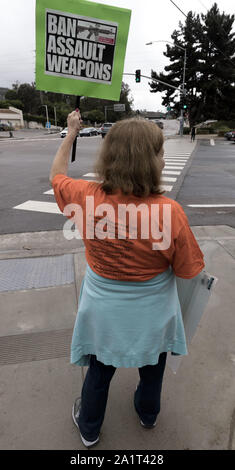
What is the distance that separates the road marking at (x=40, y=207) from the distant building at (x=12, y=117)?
56.6m

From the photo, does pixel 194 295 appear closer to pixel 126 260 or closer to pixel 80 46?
pixel 126 260

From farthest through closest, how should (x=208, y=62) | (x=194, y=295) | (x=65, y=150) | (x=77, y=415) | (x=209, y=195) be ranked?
(x=208, y=62) → (x=209, y=195) → (x=77, y=415) → (x=194, y=295) → (x=65, y=150)

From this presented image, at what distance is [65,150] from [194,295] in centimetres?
101

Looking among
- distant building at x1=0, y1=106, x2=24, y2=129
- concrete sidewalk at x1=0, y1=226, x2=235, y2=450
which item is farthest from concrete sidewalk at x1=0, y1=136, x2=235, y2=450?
distant building at x1=0, y1=106, x2=24, y2=129

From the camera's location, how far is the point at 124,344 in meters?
1.52

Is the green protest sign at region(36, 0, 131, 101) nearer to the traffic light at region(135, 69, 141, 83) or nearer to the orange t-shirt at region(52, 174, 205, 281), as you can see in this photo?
the orange t-shirt at region(52, 174, 205, 281)

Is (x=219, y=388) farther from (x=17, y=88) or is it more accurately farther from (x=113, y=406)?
(x=17, y=88)

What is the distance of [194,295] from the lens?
170 cm

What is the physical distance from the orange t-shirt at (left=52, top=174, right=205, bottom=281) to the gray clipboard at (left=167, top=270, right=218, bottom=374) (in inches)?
7.7

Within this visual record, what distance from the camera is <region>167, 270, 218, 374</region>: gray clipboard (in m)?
1.61

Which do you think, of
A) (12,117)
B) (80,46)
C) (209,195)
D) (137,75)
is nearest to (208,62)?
(137,75)

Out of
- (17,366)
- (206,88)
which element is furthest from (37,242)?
(206,88)

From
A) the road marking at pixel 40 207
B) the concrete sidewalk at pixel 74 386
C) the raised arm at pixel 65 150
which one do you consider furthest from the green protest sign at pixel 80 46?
the road marking at pixel 40 207

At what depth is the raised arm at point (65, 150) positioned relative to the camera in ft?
5.03
